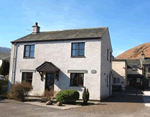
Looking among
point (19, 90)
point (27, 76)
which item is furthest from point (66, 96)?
point (27, 76)

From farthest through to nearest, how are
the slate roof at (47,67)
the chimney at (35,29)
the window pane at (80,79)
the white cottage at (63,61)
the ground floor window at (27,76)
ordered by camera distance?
the chimney at (35,29) < the ground floor window at (27,76) < the slate roof at (47,67) < the window pane at (80,79) < the white cottage at (63,61)

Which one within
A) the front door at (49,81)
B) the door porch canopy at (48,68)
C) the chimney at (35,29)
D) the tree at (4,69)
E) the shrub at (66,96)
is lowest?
the shrub at (66,96)

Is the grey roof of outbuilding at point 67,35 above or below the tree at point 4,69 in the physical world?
above

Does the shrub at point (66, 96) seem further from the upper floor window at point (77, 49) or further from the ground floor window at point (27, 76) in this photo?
the ground floor window at point (27, 76)

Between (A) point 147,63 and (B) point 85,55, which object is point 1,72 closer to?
(B) point 85,55

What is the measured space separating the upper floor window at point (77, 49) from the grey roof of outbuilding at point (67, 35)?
2.28 feet

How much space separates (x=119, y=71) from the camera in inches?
1441

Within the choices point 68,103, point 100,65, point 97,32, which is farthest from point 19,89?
point 97,32

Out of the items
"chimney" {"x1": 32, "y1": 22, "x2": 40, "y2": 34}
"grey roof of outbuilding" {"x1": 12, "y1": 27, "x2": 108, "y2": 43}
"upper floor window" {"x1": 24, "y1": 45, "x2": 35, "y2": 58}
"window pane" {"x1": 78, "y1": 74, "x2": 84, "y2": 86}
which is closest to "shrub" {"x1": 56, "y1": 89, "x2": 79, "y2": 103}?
"window pane" {"x1": 78, "y1": 74, "x2": 84, "y2": 86}

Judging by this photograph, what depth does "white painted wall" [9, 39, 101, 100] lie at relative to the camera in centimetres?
1611

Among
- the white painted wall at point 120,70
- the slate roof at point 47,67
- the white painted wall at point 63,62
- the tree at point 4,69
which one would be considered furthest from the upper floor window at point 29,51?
the white painted wall at point 120,70

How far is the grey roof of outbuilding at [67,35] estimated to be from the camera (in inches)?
679

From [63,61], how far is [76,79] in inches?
88.4

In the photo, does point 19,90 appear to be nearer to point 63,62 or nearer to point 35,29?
point 63,62
